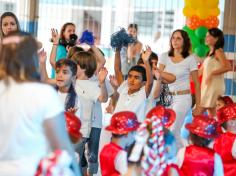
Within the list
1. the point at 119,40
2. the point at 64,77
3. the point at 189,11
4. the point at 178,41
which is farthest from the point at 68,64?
the point at 189,11

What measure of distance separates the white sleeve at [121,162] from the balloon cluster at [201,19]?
4.62 m

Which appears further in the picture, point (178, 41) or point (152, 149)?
point (178, 41)

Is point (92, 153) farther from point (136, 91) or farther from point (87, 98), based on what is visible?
point (136, 91)

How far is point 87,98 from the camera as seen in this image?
210 inches

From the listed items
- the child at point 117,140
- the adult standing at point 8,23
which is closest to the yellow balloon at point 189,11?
the adult standing at point 8,23

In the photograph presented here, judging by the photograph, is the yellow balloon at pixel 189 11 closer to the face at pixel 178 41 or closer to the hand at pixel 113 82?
the face at pixel 178 41

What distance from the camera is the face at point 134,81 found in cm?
544

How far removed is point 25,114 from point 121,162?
1.35 metres

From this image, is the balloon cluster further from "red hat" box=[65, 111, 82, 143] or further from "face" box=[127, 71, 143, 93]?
"red hat" box=[65, 111, 82, 143]

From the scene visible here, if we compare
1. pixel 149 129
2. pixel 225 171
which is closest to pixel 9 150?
pixel 149 129

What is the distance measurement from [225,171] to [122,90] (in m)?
1.29

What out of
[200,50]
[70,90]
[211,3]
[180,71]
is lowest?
[70,90]

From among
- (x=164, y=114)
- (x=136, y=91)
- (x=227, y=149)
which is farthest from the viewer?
(x=136, y=91)

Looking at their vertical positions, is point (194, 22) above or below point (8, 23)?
above
